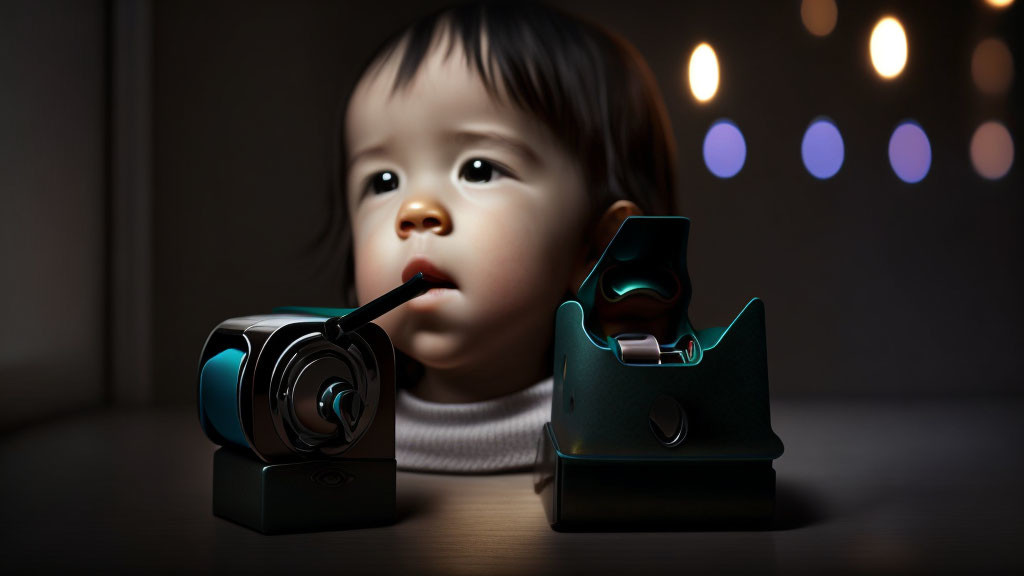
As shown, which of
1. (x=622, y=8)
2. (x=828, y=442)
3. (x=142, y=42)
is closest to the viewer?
(x=828, y=442)

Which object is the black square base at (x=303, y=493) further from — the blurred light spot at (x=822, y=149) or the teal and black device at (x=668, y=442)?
the blurred light spot at (x=822, y=149)

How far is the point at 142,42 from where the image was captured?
129 centimetres

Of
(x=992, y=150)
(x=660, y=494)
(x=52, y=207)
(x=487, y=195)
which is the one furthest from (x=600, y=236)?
(x=992, y=150)

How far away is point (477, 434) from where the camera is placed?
85 cm

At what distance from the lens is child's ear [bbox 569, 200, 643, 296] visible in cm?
90

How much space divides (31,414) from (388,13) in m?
0.73

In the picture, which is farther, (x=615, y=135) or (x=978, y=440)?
(x=978, y=440)

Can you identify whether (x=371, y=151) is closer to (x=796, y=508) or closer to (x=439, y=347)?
(x=439, y=347)

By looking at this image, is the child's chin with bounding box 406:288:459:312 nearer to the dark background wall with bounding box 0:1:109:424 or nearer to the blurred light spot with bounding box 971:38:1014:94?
the dark background wall with bounding box 0:1:109:424

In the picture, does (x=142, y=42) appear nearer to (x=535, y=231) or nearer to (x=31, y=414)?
(x=31, y=414)

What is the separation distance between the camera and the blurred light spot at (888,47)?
4.66ft

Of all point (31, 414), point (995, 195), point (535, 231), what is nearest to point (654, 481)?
point (535, 231)

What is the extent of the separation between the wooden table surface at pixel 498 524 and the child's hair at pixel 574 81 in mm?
312

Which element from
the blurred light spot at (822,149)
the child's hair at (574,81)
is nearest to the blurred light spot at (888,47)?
the blurred light spot at (822,149)
